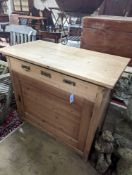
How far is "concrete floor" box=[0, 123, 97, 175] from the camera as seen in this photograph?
3.93 feet

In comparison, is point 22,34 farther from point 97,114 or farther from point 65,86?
point 97,114

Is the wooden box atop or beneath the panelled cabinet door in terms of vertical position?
atop

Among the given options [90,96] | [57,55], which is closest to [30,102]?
[57,55]

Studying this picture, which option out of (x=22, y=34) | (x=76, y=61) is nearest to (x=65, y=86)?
(x=76, y=61)

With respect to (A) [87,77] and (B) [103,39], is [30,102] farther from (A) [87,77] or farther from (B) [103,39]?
(B) [103,39]

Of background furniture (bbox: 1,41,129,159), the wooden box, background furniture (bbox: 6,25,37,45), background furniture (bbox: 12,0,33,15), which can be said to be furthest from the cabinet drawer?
background furniture (bbox: 12,0,33,15)

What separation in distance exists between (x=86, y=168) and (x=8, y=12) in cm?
634

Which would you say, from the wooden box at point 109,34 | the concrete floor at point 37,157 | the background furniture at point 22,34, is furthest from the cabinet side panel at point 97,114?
the background furniture at point 22,34

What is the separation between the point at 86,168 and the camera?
48.6 inches

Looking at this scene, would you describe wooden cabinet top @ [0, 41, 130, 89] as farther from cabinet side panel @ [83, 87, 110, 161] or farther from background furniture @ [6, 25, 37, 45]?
background furniture @ [6, 25, 37, 45]

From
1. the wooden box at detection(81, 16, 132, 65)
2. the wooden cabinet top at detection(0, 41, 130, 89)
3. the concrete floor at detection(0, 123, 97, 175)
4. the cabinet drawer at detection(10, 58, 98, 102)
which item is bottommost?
the concrete floor at detection(0, 123, 97, 175)

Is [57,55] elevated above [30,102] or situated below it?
above

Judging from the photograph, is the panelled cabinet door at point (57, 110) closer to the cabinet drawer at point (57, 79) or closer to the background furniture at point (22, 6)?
the cabinet drawer at point (57, 79)

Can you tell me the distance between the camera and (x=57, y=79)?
0.97m
